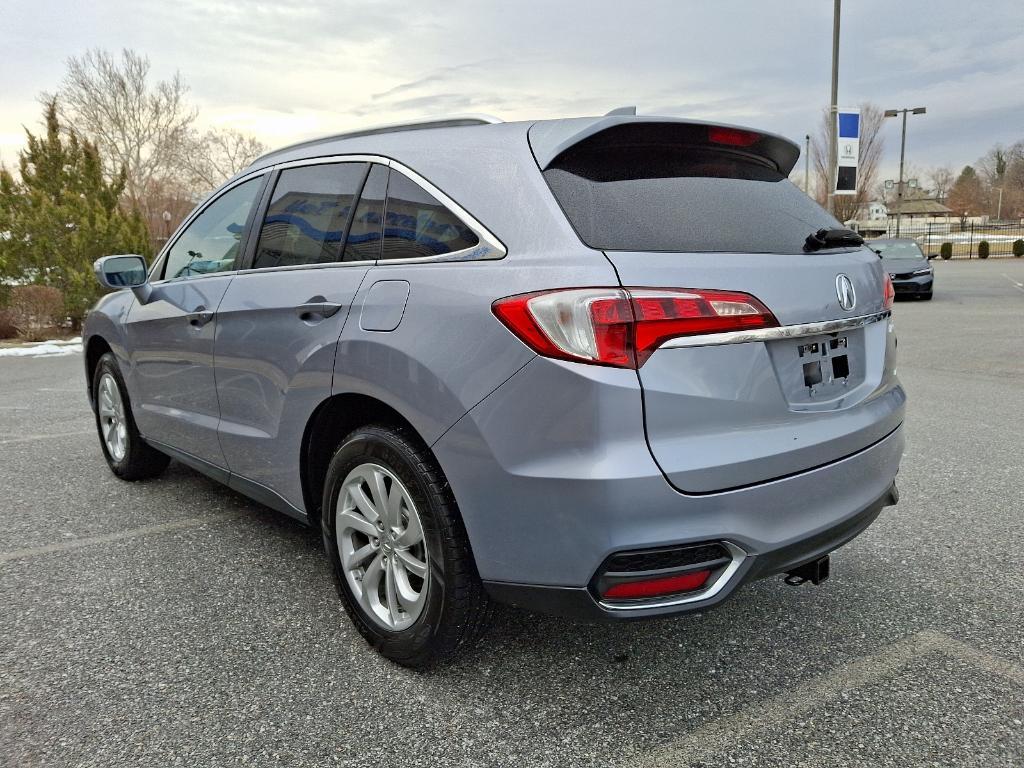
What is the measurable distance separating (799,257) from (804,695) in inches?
51.7

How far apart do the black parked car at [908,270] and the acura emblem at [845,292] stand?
17.1 m

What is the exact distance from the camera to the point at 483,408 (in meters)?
2.13

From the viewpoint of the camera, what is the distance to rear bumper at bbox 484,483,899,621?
2.05 meters

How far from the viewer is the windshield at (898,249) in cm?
1888

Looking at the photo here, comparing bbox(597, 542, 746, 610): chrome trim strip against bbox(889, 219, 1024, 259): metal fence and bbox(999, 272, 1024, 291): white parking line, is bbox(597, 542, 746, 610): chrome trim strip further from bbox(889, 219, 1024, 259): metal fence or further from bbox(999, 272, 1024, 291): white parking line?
bbox(889, 219, 1024, 259): metal fence

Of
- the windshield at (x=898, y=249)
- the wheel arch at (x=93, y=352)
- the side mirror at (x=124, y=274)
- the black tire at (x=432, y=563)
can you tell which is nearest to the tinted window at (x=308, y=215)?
the black tire at (x=432, y=563)

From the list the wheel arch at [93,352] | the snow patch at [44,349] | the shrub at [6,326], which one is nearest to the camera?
the wheel arch at [93,352]

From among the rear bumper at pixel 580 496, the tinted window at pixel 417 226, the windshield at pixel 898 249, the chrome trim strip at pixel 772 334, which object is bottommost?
the windshield at pixel 898 249

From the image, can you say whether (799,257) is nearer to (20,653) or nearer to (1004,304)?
(20,653)

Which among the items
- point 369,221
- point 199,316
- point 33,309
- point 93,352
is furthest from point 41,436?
point 33,309

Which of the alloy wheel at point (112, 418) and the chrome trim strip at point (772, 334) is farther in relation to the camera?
the alloy wheel at point (112, 418)

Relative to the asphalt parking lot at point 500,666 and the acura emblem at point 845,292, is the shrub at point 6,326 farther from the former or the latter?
the acura emblem at point 845,292

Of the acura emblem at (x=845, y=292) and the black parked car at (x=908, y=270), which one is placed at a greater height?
the acura emblem at (x=845, y=292)

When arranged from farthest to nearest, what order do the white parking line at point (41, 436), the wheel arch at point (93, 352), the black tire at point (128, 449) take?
1. the white parking line at point (41, 436)
2. the wheel arch at point (93, 352)
3. the black tire at point (128, 449)
